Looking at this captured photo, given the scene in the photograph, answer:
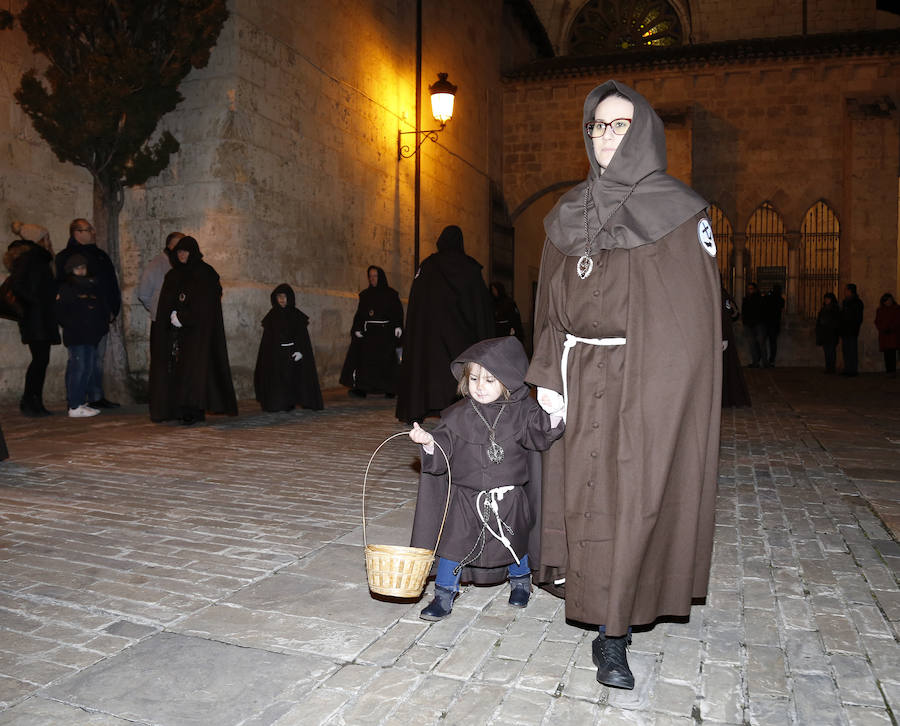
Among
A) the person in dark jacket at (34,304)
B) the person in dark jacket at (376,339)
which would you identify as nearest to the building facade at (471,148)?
the person in dark jacket at (34,304)

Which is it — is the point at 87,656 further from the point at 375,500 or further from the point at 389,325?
the point at 389,325

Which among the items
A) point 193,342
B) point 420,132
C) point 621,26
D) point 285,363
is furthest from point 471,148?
point 193,342

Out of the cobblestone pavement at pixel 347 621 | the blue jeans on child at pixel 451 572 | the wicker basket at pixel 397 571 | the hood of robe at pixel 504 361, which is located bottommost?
the cobblestone pavement at pixel 347 621

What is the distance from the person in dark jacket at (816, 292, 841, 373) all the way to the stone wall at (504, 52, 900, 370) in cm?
172

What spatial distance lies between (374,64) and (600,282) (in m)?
13.2

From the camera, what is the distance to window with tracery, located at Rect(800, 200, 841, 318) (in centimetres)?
2034

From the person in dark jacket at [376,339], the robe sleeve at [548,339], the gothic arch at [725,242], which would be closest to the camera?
the robe sleeve at [548,339]

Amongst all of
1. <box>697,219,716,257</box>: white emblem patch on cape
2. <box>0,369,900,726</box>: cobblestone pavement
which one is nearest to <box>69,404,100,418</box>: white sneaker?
<box>0,369,900,726</box>: cobblestone pavement

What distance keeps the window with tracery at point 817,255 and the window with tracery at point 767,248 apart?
470 mm

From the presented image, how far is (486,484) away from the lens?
330cm

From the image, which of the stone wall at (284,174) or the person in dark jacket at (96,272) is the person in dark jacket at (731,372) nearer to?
the stone wall at (284,174)

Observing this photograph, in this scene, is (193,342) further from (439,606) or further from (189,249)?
(439,606)

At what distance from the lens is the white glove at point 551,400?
2838mm

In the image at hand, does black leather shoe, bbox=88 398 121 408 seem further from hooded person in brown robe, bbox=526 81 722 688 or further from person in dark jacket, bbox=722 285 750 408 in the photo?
hooded person in brown robe, bbox=526 81 722 688
